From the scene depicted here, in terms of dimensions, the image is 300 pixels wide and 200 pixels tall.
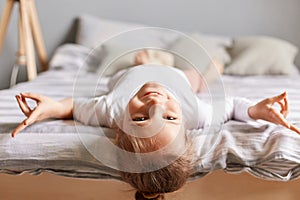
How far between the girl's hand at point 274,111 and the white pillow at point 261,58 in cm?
106

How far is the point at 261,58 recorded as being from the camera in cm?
263

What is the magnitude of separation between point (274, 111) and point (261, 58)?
1171 millimetres

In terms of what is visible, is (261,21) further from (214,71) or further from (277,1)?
(214,71)

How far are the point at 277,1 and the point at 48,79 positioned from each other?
138 centimetres

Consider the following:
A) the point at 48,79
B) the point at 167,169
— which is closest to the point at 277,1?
the point at 48,79

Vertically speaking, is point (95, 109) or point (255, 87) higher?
point (95, 109)

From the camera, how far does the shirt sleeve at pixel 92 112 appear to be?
1.56m

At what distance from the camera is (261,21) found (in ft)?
9.75

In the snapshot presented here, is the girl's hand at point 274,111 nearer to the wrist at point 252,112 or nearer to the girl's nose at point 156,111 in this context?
the wrist at point 252,112

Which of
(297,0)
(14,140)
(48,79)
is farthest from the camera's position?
(297,0)

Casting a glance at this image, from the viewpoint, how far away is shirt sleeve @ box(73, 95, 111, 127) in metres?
1.56

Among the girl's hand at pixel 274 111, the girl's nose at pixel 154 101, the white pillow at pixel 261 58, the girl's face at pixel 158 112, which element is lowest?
the white pillow at pixel 261 58

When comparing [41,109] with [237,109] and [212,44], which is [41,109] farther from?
[212,44]

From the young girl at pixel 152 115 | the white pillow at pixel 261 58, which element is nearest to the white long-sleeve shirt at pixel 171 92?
the young girl at pixel 152 115
